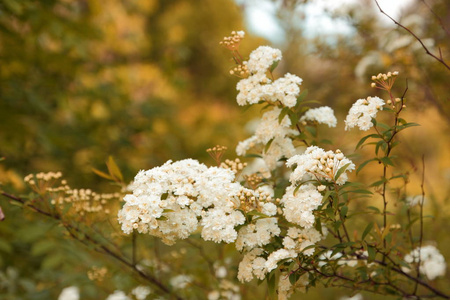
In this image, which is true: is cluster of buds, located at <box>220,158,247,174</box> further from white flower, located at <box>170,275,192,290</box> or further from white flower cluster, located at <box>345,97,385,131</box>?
white flower, located at <box>170,275,192,290</box>

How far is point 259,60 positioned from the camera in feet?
5.43

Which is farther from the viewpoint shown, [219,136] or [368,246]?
[219,136]

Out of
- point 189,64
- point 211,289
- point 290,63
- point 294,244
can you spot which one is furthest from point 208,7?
point 294,244

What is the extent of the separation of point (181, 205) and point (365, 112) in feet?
2.15

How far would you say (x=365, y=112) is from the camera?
1.43 m

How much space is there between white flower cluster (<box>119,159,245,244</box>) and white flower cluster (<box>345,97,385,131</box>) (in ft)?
1.43

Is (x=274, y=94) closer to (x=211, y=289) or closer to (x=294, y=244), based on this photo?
(x=294, y=244)

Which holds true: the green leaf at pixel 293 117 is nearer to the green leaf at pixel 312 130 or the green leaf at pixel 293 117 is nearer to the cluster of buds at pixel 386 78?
the green leaf at pixel 312 130

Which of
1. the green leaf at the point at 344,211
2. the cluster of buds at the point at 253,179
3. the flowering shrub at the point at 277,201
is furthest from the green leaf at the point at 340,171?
the cluster of buds at the point at 253,179

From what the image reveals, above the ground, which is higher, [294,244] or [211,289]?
[211,289]

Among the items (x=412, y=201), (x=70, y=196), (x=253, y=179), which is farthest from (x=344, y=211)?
(x=70, y=196)

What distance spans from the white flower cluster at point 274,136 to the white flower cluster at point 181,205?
11.9 inches

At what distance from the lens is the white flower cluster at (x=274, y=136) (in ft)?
5.53

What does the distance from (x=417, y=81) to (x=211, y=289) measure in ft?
6.19
